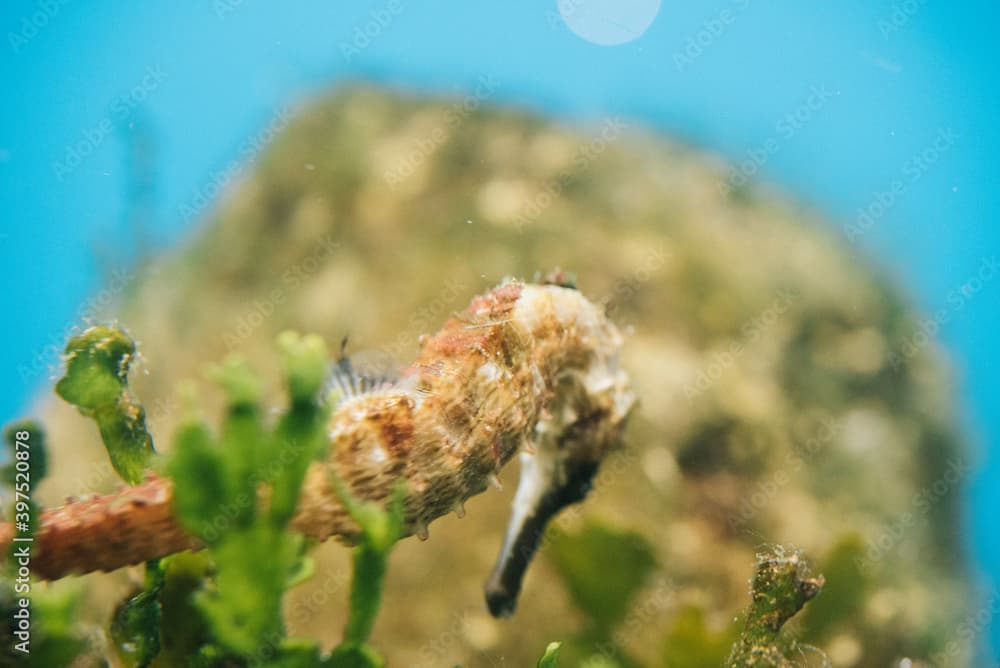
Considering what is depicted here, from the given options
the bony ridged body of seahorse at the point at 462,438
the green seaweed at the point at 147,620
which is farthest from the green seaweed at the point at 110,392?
the bony ridged body of seahorse at the point at 462,438

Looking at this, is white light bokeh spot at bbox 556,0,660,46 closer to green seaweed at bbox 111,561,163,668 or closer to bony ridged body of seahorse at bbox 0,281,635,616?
bony ridged body of seahorse at bbox 0,281,635,616

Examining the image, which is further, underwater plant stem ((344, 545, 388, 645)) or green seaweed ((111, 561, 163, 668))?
green seaweed ((111, 561, 163, 668))

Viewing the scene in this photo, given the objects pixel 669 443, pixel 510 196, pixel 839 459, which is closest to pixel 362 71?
pixel 510 196

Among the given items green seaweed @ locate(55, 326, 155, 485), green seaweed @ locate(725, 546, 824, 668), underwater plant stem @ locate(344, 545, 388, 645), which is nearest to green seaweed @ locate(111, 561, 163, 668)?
green seaweed @ locate(55, 326, 155, 485)

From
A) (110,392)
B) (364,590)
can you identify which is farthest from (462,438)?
(110,392)

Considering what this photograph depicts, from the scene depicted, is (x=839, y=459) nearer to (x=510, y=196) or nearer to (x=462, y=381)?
(x=510, y=196)

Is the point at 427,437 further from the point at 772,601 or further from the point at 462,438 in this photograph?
the point at 772,601
